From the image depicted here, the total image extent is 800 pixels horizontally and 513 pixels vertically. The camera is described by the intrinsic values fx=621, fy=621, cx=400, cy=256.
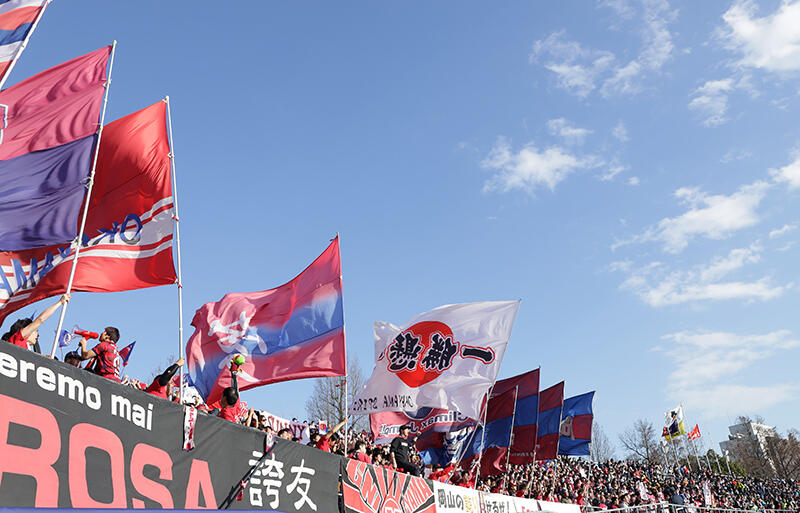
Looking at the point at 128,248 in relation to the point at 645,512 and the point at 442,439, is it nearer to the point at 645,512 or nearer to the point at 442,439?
the point at 442,439

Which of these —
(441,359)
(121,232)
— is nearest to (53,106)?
(121,232)

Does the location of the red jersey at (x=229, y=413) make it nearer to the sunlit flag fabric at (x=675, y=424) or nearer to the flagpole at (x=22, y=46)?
the flagpole at (x=22, y=46)

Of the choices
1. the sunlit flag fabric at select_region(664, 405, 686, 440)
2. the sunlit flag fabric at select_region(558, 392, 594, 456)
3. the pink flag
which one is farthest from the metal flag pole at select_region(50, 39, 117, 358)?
the sunlit flag fabric at select_region(664, 405, 686, 440)

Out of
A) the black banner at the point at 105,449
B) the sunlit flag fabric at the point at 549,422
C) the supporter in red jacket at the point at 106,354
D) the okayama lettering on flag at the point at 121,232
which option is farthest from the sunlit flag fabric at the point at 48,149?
the sunlit flag fabric at the point at 549,422

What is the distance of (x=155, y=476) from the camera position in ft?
21.2

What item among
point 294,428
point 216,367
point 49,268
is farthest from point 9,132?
point 294,428

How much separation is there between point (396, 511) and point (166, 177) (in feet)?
22.8

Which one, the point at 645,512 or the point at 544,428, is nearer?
the point at 645,512

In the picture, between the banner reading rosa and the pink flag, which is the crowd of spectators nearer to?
the banner reading rosa

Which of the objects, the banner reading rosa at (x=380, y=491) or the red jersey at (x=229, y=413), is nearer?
the red jersey at (x=229, y=413)

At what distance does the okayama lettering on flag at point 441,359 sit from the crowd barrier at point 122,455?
6.56 meters

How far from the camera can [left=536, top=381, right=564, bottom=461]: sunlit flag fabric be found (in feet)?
81.9

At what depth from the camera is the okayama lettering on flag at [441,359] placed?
52.2 feet

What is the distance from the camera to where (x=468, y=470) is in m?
18.7
